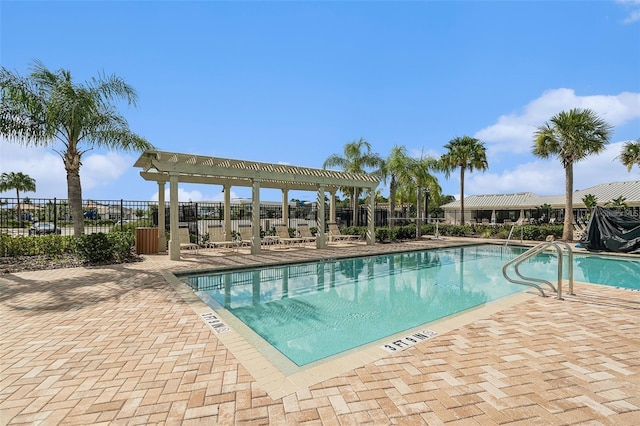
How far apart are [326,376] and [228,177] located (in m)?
11.1

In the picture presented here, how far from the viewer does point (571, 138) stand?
1798 cm

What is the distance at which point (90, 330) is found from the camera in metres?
4.55

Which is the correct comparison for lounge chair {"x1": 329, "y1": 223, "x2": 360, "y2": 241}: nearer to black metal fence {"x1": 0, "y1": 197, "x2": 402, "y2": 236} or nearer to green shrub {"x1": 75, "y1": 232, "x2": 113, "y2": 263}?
black metal fence {"x1": 0, "y1": 197, "x2": 402, "y2": 236}

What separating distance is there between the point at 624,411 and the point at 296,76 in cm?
1366

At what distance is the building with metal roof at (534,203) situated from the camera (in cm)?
2908

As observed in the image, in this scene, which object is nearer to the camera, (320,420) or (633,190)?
(320,420)

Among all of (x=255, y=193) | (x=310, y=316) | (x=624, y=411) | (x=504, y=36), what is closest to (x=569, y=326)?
(x=624, y=411)

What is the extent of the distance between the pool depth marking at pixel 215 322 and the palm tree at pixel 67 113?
26.6 ft

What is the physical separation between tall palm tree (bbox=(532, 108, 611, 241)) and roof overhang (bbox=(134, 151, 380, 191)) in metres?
11.2

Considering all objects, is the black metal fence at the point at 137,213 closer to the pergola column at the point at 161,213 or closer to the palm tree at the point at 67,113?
the pergola column at the point at 161,213

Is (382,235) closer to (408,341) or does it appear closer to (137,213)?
(137,213)

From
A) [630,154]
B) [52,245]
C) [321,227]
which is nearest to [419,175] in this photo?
[321,227]

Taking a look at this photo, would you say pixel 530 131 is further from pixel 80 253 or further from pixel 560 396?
pixel 80 253

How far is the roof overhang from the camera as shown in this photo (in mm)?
11320
